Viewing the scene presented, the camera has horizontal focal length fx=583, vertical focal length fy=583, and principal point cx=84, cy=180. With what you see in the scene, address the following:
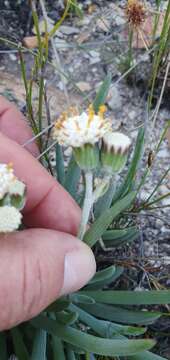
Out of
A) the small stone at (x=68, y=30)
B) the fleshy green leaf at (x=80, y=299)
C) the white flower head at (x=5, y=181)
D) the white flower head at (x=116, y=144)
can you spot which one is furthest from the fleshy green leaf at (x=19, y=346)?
the small stone at (x=68, y=30)

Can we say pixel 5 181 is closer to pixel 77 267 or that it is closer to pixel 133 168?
pixel 77 267

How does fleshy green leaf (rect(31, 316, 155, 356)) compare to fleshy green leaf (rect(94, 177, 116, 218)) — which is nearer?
fleshy green leaf (rect(31, 316, 155, 356))

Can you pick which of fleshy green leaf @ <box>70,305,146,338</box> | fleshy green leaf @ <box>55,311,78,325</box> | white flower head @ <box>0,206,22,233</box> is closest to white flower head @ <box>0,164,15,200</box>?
white flower head @ <box>0,206,22,233</box>

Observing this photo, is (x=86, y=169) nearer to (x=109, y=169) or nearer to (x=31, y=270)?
(x=109, y=169)

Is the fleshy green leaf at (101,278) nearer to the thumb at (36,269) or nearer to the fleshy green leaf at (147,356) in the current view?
the thumb at (36,269)

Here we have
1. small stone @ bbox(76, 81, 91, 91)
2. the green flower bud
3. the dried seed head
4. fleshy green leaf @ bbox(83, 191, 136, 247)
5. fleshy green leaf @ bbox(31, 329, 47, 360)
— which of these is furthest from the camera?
small stone @ bbox(76, 81, 91, 91)

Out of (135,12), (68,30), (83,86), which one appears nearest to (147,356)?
(135,12)

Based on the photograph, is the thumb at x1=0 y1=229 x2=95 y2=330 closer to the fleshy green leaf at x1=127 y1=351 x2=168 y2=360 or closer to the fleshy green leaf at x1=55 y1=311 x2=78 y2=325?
the fleshy green leaf at x1=55 y1=311 x2=78 y2=325
